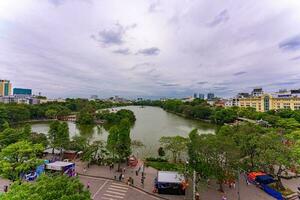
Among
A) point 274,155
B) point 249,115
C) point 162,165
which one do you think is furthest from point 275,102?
point 162,165

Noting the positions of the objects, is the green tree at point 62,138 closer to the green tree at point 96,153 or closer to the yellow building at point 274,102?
the green tree at point 96,153

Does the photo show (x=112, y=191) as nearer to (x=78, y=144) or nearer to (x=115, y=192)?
(x=115, y=192)

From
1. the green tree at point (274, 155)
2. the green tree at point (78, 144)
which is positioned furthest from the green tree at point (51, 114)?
the green tree at point (274, 155)

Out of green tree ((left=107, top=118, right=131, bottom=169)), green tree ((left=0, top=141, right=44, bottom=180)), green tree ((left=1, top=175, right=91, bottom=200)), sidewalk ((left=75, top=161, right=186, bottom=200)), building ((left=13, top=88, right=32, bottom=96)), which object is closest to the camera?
green tree ((left=1, top=175, right=91, bottom=200))

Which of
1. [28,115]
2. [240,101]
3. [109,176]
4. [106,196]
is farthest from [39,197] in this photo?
[240,101]

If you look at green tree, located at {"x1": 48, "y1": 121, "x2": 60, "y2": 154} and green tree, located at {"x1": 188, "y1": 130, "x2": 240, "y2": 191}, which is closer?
green tree, located at {"x1": 188, "y1": 130, "x2": 240, "y2": 191}

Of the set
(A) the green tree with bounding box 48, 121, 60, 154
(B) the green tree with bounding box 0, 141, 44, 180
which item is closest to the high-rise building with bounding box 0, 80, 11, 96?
(A) the green tree with bounding box 48, 121, 60, 154

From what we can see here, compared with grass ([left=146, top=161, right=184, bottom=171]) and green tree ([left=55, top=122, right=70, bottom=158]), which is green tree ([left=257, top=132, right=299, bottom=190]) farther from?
green tree ([left=55, top=122, right=70, bottom=158])
